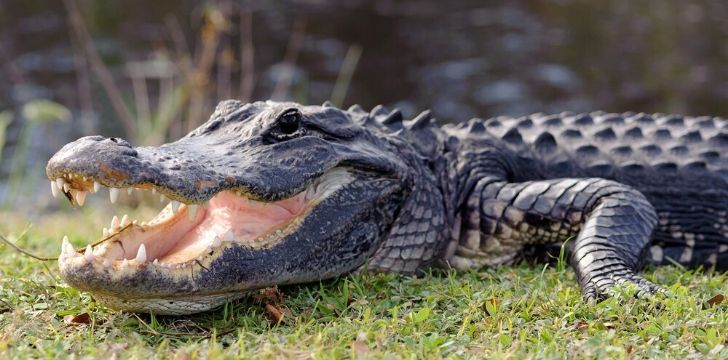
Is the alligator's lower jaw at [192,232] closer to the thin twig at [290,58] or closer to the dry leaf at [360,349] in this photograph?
the dry leaf at [360,349]

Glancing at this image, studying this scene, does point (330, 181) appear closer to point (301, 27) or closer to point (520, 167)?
point (520, 167)

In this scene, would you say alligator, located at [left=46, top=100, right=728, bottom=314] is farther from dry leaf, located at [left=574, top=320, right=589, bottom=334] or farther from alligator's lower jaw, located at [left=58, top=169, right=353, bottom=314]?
dry leaf, located at [left=574, top=320, right=589, bottom=334]

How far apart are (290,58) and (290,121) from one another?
8.65m

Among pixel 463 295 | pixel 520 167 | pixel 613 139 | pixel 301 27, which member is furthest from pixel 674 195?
pixel 301 27

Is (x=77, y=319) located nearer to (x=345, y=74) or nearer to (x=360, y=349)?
(x=360, y=349)

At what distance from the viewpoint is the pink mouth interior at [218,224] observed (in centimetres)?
365

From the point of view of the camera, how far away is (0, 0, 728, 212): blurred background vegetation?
33.6 feet

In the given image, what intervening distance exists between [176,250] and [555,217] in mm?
1733

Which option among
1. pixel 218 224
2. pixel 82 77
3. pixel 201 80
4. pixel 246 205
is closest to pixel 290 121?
pixel 246 205

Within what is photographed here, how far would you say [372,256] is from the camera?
4.11 meters

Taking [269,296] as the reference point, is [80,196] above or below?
above

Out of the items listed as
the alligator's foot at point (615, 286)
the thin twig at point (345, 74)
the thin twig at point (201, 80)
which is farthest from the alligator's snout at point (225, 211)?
the thin twig at point (345, 74)

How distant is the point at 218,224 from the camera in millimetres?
3820

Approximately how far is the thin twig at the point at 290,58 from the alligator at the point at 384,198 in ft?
17.8
